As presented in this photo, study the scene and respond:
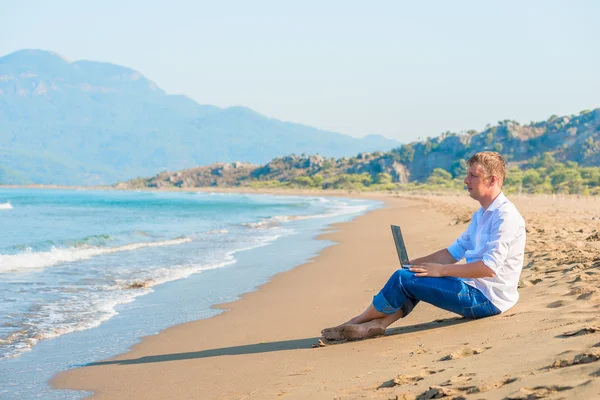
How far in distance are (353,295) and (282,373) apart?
345 centimetres

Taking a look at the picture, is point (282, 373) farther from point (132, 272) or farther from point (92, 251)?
point (92, 251)

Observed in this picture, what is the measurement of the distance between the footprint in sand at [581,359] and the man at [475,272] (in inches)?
53.6

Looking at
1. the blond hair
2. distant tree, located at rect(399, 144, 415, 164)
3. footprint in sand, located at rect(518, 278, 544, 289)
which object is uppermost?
distant tree, located at rect(399, 144, 415, 164)

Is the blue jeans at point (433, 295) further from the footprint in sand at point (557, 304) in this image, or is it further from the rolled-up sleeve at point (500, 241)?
the footprint in sand at point (557, 304)

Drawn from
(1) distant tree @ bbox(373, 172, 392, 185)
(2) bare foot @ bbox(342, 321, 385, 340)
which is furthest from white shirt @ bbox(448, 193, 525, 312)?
(1) distant tree @ bbox(373, 172, 392, 185)

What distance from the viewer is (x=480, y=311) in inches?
194

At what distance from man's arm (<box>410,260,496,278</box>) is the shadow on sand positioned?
23.7 inches

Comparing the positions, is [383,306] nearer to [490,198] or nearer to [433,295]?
[433,295]

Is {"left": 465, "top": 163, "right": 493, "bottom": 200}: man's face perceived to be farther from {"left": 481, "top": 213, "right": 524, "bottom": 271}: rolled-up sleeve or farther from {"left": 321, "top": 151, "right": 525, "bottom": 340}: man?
{"left": 481, "top": 213, "right": 524, "bottom": 271}: rolled-up sleeve

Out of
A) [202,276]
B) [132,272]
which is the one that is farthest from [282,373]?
[132,272]

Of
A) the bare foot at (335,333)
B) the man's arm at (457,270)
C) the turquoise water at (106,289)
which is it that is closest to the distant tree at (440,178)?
the turquoise water at (106,289)

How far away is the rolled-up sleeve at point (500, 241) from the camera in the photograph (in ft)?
15.0

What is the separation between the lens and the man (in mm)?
4605

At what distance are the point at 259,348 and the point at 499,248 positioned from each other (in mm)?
2101
